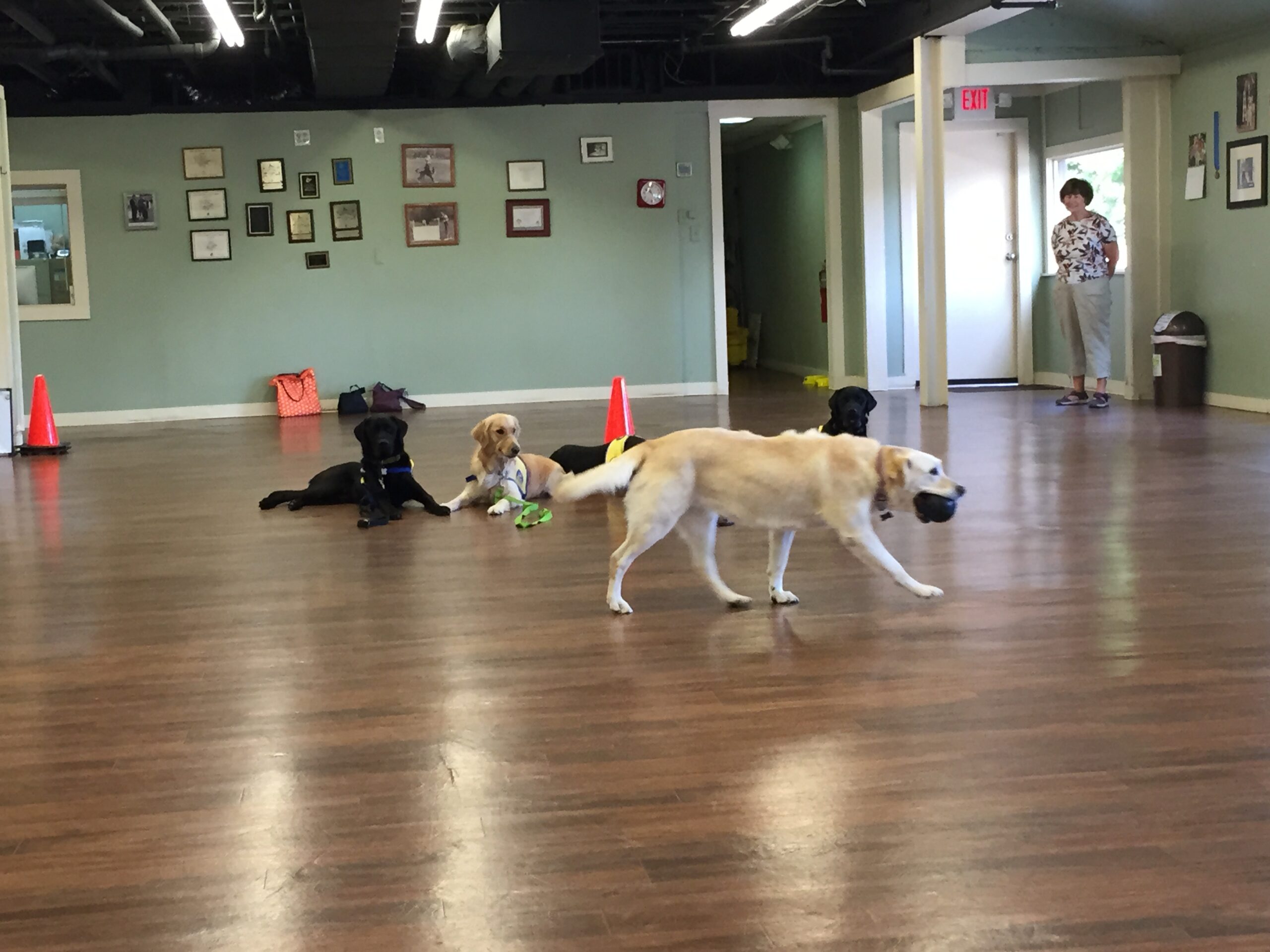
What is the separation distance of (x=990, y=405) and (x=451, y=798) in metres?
8.48

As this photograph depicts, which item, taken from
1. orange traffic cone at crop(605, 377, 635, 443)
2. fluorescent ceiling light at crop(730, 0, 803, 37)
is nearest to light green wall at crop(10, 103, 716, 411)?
fluorescent ceiling light at crop(730, 0, 803, 37)

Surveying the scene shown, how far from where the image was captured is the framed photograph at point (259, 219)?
40.4ft

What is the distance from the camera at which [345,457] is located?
8.64 metres

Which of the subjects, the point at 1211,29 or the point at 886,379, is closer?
the point at 1211,29

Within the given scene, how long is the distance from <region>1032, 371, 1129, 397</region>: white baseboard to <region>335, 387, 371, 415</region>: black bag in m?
5.80

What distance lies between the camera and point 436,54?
1164cm

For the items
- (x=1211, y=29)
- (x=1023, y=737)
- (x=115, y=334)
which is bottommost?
(x=1023, y=737)

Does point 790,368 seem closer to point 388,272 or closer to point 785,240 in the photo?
point 785,240

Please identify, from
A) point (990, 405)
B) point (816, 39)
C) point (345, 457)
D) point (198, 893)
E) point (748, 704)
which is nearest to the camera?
point (198, 893)

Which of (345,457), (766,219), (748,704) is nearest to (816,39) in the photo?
(766,219)

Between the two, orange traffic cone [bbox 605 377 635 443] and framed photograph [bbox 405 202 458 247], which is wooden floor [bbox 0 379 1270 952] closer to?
orange traffic cone [bbox 605 377 635 443]

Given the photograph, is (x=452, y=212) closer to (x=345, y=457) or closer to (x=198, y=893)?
(x=345, y=457)

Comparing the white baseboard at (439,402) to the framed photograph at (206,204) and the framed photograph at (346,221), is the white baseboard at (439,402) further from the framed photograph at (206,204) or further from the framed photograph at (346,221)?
the framed photograph at (206,204)

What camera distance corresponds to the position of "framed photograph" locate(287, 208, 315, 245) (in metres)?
12.4
